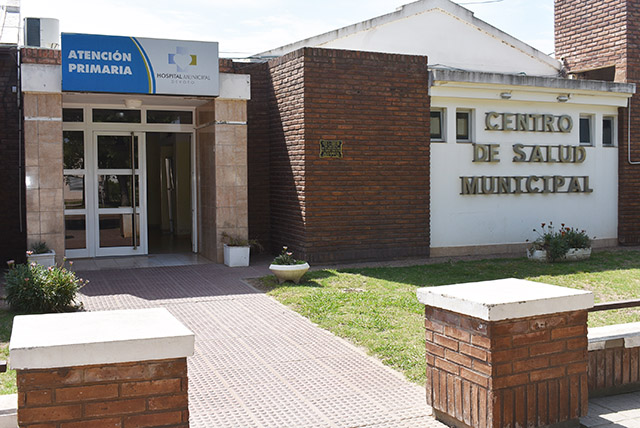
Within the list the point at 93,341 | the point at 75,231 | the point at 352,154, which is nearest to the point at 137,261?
the point at 75,231

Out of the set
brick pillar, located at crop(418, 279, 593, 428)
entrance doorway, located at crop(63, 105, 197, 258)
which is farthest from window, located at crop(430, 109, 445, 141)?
brick pillar, located at crop(418, 279, 593, 428)

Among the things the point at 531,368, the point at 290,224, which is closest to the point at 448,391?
the point at 531,368

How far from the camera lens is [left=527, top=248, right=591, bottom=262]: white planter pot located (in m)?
13.6

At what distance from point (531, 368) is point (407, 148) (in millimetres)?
9319

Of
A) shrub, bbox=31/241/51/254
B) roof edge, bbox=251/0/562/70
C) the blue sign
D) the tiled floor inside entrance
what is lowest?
the tiled floor inside entrance

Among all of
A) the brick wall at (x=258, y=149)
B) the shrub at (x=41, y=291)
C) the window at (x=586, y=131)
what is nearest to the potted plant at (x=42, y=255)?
the shrub at (x=41, y=291)

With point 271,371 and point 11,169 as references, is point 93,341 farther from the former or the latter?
point 11,169

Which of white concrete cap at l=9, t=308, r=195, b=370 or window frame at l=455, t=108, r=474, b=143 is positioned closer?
white concrete cap at l=9, t=308, r=195, b=370

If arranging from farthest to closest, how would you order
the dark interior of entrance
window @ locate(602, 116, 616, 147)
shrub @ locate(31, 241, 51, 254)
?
the dark interior of entrance
window @ locate(602, 116, 616, 147)
shrub @ locate(31, 241, 51, 254)

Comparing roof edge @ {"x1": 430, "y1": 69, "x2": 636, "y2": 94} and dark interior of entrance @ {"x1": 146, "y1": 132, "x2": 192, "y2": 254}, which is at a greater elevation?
roof edge @ {"x1": 430, "y1": 69, "x2": 636, "y2": 94}

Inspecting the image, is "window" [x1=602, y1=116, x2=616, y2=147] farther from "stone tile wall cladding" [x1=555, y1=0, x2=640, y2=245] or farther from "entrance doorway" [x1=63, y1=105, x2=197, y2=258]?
"entrance doorway" [x1=63, y1=105, x2=197, y2=258]

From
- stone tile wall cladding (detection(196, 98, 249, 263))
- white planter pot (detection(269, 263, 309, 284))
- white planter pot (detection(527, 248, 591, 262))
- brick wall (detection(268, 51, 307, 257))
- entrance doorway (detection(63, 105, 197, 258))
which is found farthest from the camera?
entrance doorway (detection(63, 105, 197, 258))

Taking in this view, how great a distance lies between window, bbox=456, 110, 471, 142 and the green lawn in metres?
2.78

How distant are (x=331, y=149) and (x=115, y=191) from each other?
467cm
